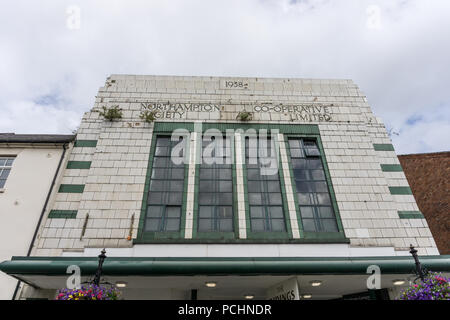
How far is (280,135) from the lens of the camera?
12758 millimetres

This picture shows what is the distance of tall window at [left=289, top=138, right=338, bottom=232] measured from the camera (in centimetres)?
1064

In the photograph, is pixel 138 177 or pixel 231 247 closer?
pixel 231 247

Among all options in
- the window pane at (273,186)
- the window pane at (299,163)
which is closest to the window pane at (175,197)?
the window pane at (273,186)

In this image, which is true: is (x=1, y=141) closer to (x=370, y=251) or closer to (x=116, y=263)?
(x=116, y=263)

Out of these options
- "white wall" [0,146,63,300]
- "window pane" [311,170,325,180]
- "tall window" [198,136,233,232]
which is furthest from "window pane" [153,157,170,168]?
"window pane" [311,170,325,180]

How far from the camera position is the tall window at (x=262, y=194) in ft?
34.5

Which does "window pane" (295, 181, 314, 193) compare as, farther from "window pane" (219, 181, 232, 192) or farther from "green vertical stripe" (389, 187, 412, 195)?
"green vertical stripe" (389, 187, 412, 195)

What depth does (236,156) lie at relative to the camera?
1209cm

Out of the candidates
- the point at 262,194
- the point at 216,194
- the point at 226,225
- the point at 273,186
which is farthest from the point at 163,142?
the point at 273,186

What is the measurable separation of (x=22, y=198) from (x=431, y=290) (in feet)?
49.2

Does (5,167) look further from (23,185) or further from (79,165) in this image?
(79,165)
